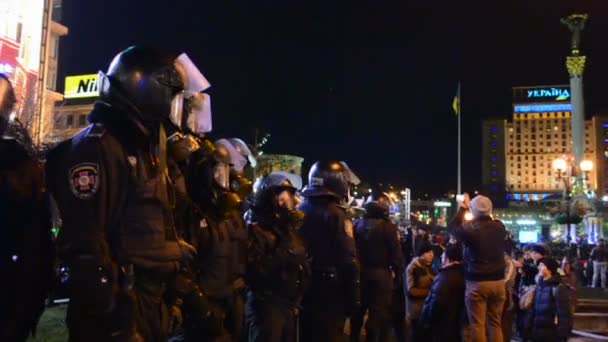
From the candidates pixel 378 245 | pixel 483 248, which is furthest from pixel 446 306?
pixel 378 245

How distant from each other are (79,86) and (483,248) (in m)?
56.0

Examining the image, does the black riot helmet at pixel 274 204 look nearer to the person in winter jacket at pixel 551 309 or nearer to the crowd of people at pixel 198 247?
the crowd of people at pixel 198 247

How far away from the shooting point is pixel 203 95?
575 cm

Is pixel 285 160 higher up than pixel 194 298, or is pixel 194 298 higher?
pixel 285 160

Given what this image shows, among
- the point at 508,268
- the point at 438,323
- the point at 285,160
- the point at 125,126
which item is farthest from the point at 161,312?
the point at 285,160

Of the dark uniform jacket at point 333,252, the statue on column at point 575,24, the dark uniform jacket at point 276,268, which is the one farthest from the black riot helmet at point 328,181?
the statue on column at point 575,24

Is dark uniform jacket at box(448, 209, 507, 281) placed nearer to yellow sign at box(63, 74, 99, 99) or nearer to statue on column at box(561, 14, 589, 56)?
yellow sign at box(63, 74, 99, 99)

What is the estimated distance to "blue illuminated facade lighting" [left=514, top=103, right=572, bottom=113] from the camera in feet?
491

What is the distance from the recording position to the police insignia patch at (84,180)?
3.22 m

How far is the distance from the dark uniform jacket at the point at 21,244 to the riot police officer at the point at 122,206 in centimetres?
34

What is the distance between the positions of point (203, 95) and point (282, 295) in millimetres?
2111

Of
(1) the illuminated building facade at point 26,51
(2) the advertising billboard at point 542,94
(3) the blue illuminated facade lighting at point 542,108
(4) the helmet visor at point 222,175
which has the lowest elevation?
(4) the helmet visor at point 222,175

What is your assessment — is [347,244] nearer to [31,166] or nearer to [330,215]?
[330,215]

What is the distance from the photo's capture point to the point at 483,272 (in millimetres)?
8016
